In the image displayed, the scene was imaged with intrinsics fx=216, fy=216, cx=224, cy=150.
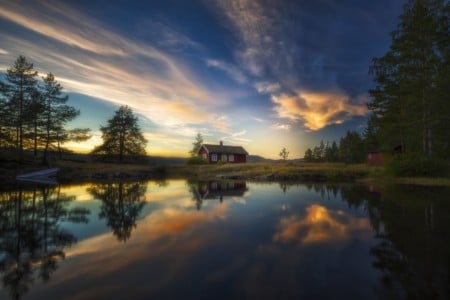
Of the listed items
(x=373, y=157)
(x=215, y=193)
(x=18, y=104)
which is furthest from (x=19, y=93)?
(x=373, y=157)

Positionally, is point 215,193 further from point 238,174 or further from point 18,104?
point 18,104

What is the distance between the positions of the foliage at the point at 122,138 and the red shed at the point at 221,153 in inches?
631

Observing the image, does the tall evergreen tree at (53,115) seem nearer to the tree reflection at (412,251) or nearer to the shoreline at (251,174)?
the shoreline at (251,174)

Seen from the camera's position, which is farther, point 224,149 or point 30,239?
point 224,149

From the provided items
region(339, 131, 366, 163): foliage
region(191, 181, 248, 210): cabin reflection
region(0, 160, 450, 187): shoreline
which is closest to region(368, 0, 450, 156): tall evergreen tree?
region(0, 160, 450, 187): shoreline

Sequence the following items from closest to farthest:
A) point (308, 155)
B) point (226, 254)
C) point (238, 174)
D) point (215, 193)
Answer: point (226, 254), point (215, 193), point (238, 174), point (308, 155)

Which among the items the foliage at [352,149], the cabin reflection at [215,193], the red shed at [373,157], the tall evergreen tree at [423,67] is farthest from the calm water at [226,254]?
the foliage at [352,149]

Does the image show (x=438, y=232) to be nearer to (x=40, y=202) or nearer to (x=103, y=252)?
(x=103, y=252)

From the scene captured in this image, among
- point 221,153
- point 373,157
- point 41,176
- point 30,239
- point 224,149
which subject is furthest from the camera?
point 224,149

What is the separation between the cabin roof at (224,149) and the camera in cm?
5903

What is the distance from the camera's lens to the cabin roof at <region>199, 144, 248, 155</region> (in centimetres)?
5903

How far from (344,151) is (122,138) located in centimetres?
6795

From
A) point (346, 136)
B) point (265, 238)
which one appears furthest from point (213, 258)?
point (346, 136)

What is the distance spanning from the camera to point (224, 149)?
2414 inches
